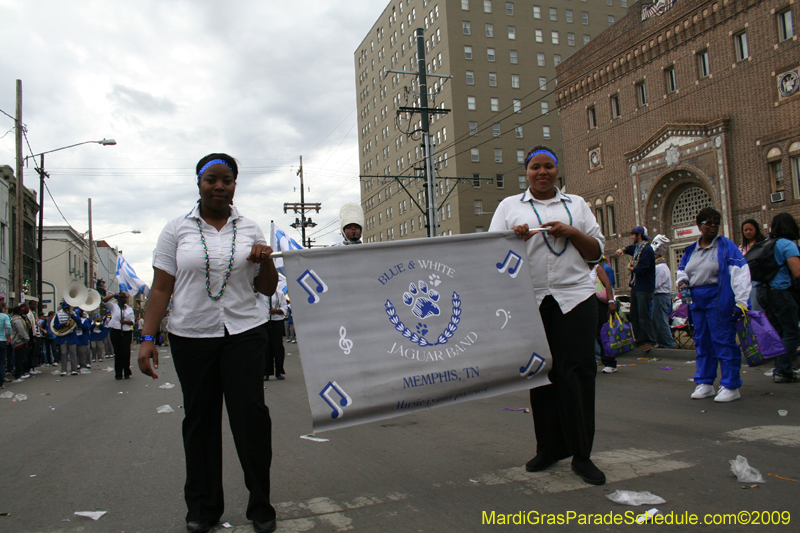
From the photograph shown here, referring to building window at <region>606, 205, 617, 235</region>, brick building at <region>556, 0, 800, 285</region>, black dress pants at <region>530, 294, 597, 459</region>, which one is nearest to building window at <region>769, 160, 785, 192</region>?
brick building at <region>556, 0, 800, 285</region>

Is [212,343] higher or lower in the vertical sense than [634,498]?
higher

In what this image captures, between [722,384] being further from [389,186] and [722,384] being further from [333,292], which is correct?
[389,186]

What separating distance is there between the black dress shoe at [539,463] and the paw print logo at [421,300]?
1134 mm

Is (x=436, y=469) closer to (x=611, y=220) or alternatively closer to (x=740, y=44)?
(x=740, y=44)

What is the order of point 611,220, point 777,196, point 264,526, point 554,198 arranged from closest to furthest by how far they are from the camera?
point 264,526 < point 554,198 < point 777,196 < point 611,220

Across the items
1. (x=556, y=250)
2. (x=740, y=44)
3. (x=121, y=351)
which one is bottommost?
(x=121, y=351)

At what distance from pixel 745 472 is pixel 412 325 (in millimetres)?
2046

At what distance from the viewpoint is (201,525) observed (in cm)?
314

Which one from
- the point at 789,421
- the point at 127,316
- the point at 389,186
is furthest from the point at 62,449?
the point at 389,186

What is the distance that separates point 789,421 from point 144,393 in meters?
8.86

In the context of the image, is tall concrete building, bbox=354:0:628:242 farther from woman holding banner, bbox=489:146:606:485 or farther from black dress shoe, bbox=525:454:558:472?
black dress shoe, bbox=525:454:558:472

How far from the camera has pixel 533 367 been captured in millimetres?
3695

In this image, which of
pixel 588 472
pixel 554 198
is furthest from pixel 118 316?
pixel 588 472

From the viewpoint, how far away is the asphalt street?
3184 millimetres
